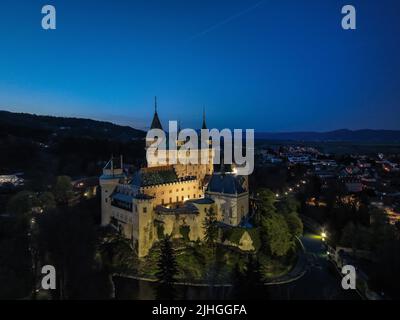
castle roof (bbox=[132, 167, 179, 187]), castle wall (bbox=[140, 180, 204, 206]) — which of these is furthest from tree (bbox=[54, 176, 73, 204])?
castle wall (bbox=[140, 180, 204, 206])

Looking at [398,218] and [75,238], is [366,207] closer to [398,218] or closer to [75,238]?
[398,218]

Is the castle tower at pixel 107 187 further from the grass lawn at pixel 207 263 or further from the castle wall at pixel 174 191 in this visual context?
the grass lawn at pixel 207 263

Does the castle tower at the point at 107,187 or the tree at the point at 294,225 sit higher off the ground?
the castle tower at the point at 107,187

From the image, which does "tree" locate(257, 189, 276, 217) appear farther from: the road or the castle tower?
the castle tower

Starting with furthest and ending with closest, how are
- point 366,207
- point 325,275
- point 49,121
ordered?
point 49,121, point 366,207, point 325,275

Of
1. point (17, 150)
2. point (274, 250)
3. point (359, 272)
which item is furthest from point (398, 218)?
point (17, 150)

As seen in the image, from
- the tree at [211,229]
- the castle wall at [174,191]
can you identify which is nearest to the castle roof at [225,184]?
the tree at [211,229]
